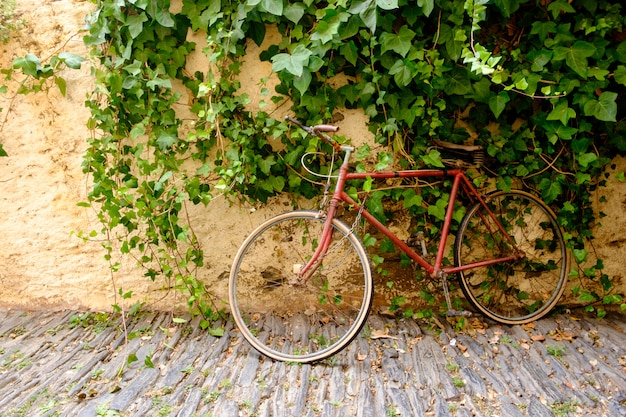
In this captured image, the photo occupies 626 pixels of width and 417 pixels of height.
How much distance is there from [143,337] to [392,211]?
6.30ft

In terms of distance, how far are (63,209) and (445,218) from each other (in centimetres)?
267

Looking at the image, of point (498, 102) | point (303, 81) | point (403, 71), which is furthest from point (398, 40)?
point (498, 102)

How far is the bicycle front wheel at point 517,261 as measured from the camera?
3.28 meters

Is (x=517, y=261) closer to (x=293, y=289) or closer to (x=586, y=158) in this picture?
(x=586, y=158)

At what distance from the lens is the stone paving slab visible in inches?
95.9

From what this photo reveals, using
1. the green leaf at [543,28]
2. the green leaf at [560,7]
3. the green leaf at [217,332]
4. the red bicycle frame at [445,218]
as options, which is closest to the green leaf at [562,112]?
the green leaf at [543,28]

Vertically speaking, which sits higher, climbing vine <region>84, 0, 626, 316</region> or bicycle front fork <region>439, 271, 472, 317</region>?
climbing vine <region>84, 0, 626, 316</region>

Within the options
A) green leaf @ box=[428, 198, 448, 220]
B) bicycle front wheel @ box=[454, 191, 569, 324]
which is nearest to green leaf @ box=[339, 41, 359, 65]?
green leaf @ box=[428, 198, 448, 220]

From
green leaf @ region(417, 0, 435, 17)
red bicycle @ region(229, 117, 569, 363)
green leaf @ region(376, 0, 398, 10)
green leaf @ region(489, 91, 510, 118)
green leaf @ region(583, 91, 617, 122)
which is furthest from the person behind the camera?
red bicycle @ region(229, 117, 569, 363)

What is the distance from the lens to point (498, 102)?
2908mm

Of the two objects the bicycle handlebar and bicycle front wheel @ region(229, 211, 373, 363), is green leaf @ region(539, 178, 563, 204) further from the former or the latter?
the bicycle handlebar

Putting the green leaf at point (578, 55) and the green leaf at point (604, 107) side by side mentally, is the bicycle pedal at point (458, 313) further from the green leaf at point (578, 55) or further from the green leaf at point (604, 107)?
the green leaf at point (578, 55)

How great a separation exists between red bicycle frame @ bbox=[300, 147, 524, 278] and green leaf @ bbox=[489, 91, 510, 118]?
43 cm

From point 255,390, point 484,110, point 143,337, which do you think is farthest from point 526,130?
point 143,337
